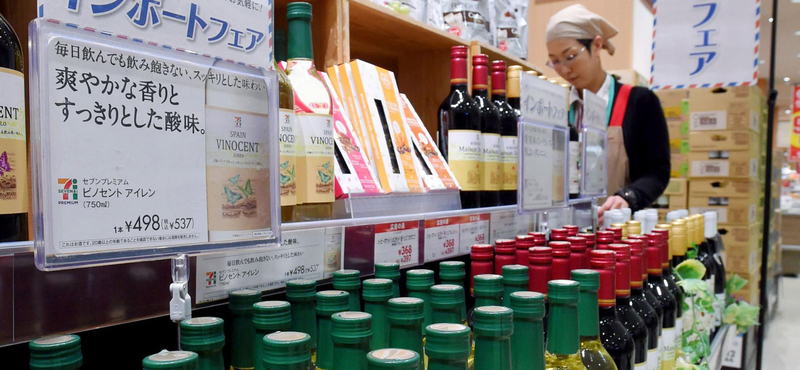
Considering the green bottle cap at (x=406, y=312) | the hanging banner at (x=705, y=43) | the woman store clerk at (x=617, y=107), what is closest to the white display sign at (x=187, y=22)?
the green bottle cap at (x=406, y=312)

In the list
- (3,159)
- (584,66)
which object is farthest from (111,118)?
(584,66)

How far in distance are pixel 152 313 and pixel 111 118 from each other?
0.24m

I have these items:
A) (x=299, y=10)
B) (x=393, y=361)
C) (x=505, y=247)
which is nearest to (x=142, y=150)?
(x=393, y=361)

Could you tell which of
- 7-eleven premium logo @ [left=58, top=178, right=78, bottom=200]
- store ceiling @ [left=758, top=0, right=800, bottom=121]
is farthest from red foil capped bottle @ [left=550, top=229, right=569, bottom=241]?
store ceiling @ [left=758, top=0, right=800, bottom=121]

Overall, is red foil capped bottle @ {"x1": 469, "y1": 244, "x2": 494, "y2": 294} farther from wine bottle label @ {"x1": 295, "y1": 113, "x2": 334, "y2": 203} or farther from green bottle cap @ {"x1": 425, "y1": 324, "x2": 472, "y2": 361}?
green bottle cap @ {"x1": 425, "y1": 324, "x2": 472, "y2": 361}

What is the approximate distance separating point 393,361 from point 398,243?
0.51m

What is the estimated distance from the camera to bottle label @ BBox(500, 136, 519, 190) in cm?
147

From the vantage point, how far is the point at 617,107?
109 inches

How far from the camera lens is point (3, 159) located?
23.3 inches

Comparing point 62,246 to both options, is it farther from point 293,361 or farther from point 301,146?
point 301,146

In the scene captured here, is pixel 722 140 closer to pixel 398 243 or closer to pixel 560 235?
pixel 560 235

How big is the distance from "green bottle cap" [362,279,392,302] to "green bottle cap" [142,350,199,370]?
28cm

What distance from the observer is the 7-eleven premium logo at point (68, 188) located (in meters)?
0.54

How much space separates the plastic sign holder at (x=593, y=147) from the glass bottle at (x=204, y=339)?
1.36 meters
